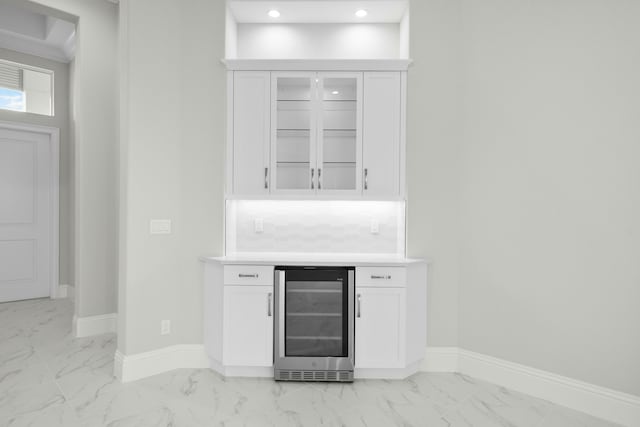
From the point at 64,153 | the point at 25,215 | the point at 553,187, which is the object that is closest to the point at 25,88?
the point at 64,153

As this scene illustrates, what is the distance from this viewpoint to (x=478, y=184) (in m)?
2.94

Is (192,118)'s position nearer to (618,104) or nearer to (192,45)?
(192,45)

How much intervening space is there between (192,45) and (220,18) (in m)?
0.34

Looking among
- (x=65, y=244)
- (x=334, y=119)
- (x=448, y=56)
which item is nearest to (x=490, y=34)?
(x=448, y=56)

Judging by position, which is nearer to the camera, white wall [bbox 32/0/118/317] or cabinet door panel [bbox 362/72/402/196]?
cabinet door panel [bbox 362/72/402/196]

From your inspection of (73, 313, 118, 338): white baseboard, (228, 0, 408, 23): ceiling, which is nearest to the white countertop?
(73, 313, 118, 338): white baseboard

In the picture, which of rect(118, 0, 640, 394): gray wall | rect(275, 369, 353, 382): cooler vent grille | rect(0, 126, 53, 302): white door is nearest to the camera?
rect(118, 0, 640, 394): gray wall

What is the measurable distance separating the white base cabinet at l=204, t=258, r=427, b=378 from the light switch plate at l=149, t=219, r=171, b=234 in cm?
55

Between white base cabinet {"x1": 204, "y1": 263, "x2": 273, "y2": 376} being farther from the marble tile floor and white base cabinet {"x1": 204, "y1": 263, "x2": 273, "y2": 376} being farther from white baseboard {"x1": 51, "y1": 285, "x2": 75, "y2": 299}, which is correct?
white baseboard {"x1": 51, "y1": 285, "x2": 75, "y2": 299}

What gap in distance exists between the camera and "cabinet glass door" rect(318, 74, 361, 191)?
10.1ft

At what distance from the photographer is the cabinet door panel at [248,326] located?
281 centimetres

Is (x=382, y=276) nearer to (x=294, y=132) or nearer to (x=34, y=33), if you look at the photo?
(x=294, y=132)

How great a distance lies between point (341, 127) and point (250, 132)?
2.61 ft

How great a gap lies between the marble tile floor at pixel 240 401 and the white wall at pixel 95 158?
92cm
